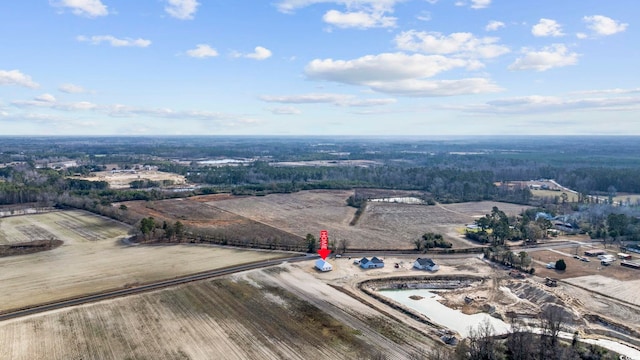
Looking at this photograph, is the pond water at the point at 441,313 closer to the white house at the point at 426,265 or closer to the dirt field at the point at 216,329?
the dirt field at the point at 216,329

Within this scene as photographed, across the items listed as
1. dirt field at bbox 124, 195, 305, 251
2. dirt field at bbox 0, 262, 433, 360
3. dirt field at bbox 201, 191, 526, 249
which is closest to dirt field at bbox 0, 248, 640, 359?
dirt field at bbox 0, 262, 433, 360

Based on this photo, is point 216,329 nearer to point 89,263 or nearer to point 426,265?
point 89,263

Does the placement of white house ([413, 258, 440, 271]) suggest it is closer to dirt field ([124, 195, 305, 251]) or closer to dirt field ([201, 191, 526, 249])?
dirt field ([201, 191, 526, 249])

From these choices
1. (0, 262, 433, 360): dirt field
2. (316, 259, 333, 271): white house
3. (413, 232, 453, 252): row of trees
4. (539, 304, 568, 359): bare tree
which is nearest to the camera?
(539, 304, 568, 359): bare tree

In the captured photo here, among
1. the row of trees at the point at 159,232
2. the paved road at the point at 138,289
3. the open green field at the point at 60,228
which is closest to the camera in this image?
the paved road at the point at 138,289

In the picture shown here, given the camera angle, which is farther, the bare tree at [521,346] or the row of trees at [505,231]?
the row of trees at [505,231]

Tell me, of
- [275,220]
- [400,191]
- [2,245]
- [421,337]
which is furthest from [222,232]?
[400,191]

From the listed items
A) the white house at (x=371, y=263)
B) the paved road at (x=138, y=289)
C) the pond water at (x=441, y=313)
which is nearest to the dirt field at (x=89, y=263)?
the paved road at (x=138, y=289)
